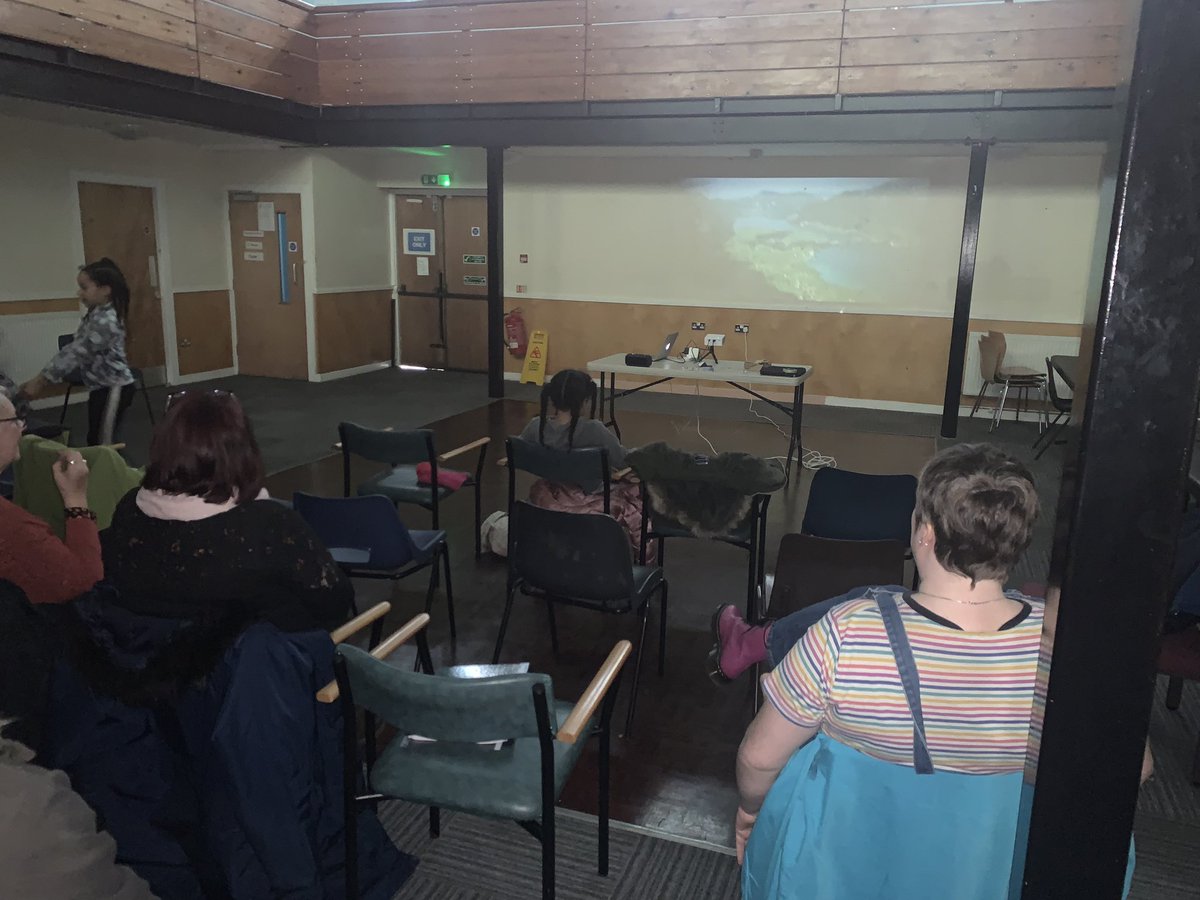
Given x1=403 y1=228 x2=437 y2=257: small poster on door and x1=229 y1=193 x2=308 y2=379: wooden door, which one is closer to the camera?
x1=229 y1=193 x2=308 y2=379: wooden door

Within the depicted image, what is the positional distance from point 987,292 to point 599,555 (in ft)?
22.6

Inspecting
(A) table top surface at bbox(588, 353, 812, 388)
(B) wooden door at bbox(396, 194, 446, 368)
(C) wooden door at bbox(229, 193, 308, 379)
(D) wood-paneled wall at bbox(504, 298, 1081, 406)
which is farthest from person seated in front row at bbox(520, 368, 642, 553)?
(B) wooden door at bbox(396, 194, 446, 368)

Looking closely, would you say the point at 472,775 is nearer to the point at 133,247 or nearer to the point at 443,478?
the point at 443,478

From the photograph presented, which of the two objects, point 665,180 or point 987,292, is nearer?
point 987,292

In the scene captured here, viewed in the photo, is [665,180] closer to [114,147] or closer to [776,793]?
[114,147]

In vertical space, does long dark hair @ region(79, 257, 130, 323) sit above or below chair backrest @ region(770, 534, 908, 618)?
above

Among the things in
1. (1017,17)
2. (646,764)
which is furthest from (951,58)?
(646,764)

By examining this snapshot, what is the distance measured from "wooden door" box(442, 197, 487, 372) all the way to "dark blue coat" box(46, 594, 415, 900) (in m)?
8.70

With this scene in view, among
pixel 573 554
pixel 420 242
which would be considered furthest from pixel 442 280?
pixel 573 554

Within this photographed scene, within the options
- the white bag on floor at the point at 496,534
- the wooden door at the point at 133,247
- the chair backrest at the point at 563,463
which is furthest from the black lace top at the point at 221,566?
the wooden door at the point at 133,247

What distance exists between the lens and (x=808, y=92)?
21.8ft

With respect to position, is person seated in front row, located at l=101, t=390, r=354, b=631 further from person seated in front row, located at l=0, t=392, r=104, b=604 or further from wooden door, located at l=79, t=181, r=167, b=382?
wooden door, located at l=79, t=181, r=167, b=382

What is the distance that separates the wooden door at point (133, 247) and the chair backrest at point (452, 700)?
7.96 m

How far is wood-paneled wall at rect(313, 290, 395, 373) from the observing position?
966 cm
